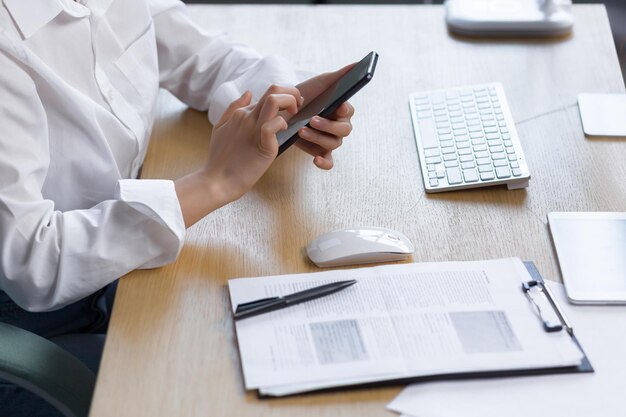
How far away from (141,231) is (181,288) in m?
0.08

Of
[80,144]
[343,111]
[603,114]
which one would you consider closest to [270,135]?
[343,111]

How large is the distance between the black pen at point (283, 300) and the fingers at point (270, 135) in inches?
7.7

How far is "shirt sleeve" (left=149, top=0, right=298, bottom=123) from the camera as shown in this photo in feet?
4.11

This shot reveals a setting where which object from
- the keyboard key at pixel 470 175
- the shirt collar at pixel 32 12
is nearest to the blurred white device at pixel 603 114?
the keyboard key at pixel 470 175

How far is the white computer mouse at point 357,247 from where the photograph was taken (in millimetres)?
970

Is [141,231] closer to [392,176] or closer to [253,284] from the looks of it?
[253,284]

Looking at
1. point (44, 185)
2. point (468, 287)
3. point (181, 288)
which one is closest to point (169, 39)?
point (44, 185)

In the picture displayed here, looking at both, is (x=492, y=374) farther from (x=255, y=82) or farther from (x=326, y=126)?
(x=255, y=82)

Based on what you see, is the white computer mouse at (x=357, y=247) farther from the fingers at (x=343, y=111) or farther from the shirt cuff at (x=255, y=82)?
the shirt cuff at (x=255, y=82)

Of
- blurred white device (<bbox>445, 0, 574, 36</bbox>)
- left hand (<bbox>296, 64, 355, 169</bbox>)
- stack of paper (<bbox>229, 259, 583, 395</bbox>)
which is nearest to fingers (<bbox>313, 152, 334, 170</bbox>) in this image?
left hand (<bbox>296, 64, 355, 169</bbox>)

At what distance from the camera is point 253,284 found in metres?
0.94

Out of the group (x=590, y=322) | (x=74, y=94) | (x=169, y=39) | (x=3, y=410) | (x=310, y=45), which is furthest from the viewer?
(x=310, y=45)

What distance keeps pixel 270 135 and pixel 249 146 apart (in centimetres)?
4

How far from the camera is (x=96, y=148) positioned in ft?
3.46
